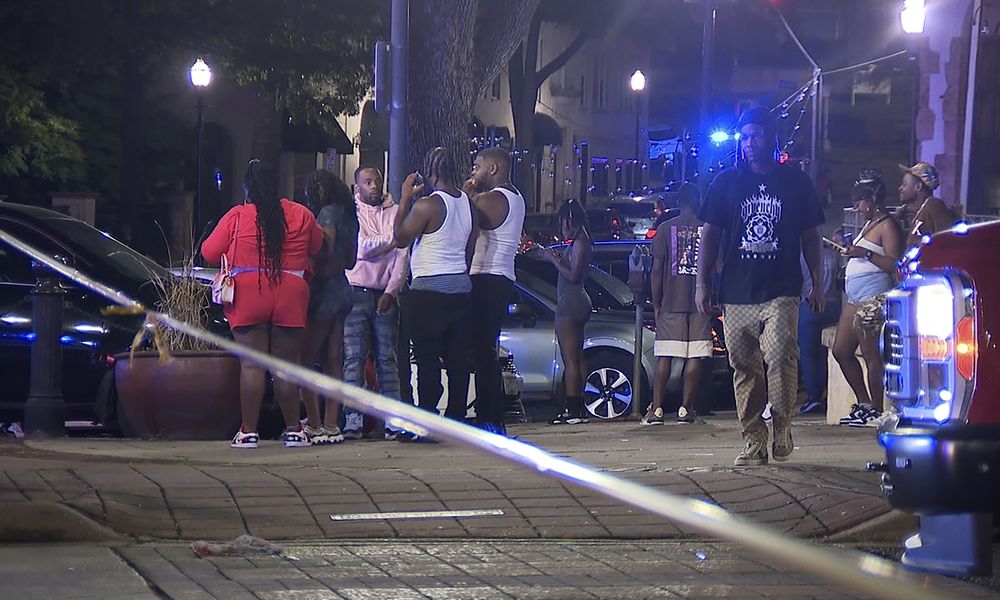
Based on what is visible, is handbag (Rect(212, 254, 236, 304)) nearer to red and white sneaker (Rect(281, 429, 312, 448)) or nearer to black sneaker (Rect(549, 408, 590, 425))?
red and white sneaker (Rect(281, 429, 312, 448))

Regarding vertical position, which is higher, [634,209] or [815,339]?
[634,209]

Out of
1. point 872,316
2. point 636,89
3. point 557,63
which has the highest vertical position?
point 557,63

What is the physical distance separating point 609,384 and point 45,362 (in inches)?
195

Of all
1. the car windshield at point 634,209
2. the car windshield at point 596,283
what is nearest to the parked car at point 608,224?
the car windshield at point 634,209

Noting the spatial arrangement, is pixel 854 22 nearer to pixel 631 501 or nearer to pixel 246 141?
pixel 246 141

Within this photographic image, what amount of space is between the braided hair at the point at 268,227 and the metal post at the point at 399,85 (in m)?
2.35

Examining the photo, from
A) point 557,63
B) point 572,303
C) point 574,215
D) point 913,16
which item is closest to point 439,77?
point 574,215

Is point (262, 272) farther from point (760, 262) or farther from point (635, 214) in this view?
point (635, 214)

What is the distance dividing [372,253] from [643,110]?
2363 inches

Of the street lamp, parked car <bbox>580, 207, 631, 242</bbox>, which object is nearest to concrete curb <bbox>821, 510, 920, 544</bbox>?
parked car <bbox>580, 207, 631, 242</bbox>

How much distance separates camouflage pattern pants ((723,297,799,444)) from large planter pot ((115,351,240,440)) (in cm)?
331

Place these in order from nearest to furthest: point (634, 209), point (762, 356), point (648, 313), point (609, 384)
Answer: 1. point (762, 356)
2. point (609, 384)
3. point (648, 313)
4. point (634, 209)

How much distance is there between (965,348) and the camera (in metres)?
5.12

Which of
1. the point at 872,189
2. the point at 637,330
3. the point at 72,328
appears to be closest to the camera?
the point at 872,189
